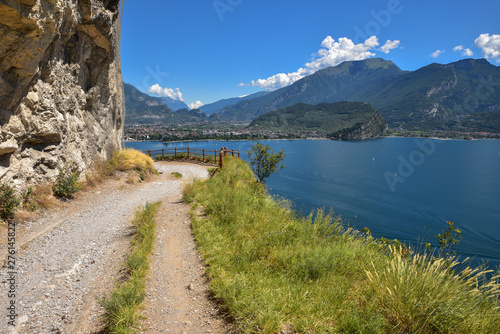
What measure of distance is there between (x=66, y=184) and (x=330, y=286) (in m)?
11.4

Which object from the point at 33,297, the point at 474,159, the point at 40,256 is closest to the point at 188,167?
the point at 40,256

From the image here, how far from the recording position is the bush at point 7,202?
7.58 m

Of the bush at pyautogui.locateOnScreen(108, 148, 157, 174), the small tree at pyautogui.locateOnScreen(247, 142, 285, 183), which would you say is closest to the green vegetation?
the bush at pyautogui.locateOnScreen(108, 148, 157, 174)

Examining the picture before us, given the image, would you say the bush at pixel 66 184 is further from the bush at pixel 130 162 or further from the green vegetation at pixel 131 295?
the green vegetation at pixel 131 295

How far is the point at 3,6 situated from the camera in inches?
257

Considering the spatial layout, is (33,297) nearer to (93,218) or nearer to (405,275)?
(93,218)

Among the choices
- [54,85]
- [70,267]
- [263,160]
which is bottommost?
[70,267]

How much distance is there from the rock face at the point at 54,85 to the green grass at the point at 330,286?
7770 mm

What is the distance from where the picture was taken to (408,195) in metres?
55.9

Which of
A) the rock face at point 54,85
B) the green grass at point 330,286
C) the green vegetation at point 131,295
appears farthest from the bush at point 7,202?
the green grass at point 330,286

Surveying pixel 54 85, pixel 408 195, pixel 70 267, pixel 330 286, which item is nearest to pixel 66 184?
pixel 54 85

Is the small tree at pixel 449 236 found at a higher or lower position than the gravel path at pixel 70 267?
lower

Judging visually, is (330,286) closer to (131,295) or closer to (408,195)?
(131,295)

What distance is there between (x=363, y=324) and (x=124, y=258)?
560cm
